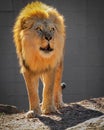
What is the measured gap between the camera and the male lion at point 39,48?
20.8ft

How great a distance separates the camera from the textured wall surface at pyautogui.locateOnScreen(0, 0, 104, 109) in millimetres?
9117

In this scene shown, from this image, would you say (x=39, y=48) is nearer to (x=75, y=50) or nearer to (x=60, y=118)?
(x=60, y=118)

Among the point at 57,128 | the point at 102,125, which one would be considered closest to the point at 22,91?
the point at 57,128

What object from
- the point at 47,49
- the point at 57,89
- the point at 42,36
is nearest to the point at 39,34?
the point at 42,36

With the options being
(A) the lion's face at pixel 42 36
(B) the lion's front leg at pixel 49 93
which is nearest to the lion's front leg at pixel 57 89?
(B) the lion's front leg at pixel 49 93

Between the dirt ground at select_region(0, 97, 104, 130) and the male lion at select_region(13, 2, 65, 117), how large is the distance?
16cm

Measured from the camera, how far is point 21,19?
6594 mm

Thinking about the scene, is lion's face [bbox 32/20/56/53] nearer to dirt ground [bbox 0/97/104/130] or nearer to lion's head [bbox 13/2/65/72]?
lion's head [bbox 13/2/65/72]

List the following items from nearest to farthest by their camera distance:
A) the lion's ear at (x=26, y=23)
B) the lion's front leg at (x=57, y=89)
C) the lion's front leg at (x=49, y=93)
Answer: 1. the lion's ear at (x=26, y=23)
2. the lion's front leg at (x=49, y=93)
3. the lion's front leg at (x=57, y=89)

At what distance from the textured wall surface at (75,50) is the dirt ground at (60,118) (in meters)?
2.14

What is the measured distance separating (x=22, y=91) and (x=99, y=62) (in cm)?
121

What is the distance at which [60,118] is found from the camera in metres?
6.30

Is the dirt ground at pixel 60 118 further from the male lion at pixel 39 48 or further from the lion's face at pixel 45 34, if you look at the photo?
the lion's face at pixel 45 34

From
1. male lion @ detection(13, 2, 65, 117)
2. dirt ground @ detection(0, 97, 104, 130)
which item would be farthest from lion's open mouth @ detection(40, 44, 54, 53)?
dirt ground @ detection(0, 97, 104, 130)
